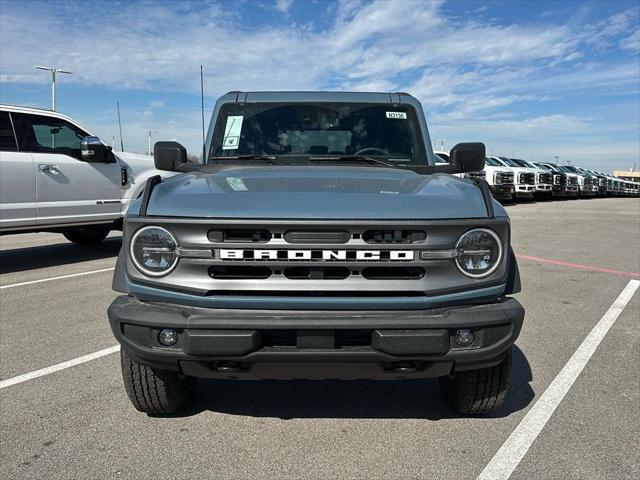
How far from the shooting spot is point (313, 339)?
7.88 ft

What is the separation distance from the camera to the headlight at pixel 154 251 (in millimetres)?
2518

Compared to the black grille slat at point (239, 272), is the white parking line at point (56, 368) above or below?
below

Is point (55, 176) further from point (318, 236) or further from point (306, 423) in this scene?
point (318, 236)

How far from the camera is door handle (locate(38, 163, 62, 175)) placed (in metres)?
7.38

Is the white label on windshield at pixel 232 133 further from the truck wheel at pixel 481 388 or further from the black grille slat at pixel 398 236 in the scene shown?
the truck wheel at pixel 481 388

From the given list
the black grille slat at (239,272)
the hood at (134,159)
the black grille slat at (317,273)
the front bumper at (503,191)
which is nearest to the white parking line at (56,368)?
the black grille slat at (239,272)

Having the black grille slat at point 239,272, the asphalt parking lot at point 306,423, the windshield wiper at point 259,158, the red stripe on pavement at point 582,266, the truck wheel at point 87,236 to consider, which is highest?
the windshield wiper at point 259,158

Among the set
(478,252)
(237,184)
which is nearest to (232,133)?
(237,184)

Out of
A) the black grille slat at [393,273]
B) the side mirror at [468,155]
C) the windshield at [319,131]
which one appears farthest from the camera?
the windshield at [319,131]

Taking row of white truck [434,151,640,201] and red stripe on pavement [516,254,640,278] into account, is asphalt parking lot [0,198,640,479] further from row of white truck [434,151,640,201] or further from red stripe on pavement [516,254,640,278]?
row of white truck [434,151,640,201]

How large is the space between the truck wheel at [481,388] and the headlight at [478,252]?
54cm

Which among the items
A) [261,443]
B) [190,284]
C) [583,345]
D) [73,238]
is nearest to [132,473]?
[261,443]

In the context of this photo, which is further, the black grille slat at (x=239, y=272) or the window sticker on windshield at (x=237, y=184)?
the window sticker on windshield at (x=237, y=184)

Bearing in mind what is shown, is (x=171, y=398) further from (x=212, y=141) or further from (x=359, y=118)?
(x=359, y=118)
